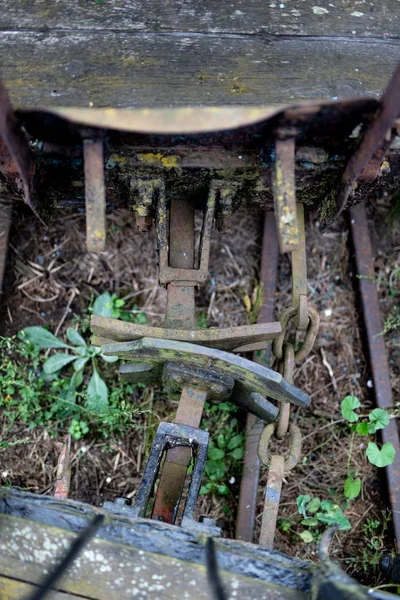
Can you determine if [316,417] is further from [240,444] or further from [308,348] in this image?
[308,348]

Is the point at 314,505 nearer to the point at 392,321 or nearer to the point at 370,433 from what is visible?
the point at 370,433

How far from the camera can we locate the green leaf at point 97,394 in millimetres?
2992

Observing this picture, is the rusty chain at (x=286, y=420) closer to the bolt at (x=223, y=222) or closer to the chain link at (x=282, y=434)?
the chain link at (x=282, y=434)

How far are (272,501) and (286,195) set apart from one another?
1270mm

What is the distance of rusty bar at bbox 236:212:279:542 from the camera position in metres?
2.76

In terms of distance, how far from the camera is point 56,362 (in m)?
3.11

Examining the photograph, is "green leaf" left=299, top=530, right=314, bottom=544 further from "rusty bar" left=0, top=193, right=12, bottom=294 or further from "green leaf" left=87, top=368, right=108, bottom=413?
"rusty bar" left=0, top=193, right=12, bottom=294

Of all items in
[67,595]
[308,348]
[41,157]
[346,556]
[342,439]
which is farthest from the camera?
[342,439]

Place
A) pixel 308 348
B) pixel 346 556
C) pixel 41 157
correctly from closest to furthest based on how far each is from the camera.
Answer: pixel 41 157, pixel 308 348, pixel 346 556

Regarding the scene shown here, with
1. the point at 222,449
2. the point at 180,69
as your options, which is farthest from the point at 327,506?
the point at 180,69

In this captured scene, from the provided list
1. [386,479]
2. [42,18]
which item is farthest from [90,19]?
[386,479]

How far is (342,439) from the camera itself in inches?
121

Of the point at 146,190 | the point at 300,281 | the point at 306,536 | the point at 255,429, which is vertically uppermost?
the point at 146,190

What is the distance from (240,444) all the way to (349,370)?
2.65 ft
